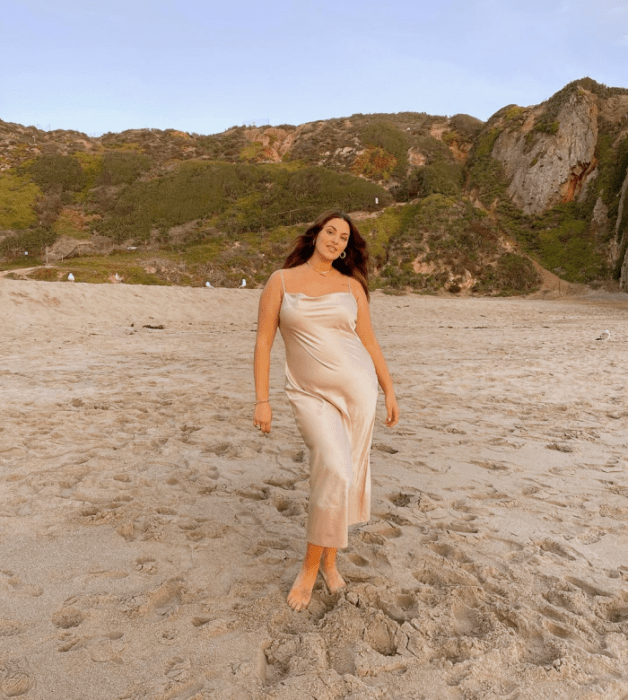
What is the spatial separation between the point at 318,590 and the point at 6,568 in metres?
1.69

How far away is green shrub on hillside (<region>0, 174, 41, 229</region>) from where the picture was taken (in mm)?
35094

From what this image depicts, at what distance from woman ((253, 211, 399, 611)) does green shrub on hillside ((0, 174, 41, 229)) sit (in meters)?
38.8

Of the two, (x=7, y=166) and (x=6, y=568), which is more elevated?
(x=7, y=166)

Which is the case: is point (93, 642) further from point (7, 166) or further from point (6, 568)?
point (7, 166)

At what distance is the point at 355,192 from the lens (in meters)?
38.8

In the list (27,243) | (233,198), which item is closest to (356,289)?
(27,243)

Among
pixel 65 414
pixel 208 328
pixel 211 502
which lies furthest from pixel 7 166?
pixel 211 502

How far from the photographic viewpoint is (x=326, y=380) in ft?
7.73

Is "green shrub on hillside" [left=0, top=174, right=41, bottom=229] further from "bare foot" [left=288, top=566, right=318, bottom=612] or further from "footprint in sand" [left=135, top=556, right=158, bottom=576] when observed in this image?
"bare foot" [left=288, top=566, right=318, bottom=612]

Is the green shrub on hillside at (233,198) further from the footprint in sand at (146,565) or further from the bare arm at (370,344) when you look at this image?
the footprint in sand at (146,565)

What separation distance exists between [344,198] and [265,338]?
37.6m

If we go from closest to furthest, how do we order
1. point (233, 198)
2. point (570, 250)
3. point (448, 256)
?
point (448, 256)
point (570, 250)
point (233, 198)

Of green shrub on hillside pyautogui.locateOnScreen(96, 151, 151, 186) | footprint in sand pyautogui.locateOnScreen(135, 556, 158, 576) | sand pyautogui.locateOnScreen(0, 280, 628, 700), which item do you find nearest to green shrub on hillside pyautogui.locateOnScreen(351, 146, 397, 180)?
green shrub on hillside pyautogui.locateOnScreen(96, 151, 151, 186)

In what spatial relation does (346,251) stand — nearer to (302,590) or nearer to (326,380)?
(326,380)
